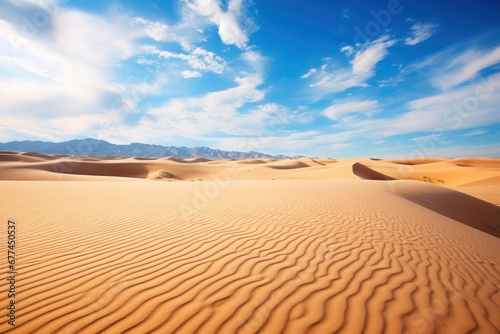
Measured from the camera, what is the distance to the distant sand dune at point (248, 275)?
7.47 ft

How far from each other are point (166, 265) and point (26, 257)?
2.29 m

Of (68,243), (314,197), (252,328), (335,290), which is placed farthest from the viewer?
(314,197)

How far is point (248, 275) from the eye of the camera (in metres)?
3.09

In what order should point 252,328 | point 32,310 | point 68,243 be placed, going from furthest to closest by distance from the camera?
point 68,243
point 32,310
point 252,328

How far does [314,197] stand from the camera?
956 centimetres

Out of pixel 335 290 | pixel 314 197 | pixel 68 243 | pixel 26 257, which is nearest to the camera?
pixel 335 290

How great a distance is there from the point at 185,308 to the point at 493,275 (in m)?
4.83

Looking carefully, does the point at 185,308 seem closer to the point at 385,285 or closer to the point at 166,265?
the point at 166,265

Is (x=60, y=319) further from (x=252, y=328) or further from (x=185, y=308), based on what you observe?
(x=252, y=328)

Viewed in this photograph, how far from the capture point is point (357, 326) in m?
2.27

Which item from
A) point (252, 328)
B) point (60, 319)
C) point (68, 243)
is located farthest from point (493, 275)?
point (68, 243)

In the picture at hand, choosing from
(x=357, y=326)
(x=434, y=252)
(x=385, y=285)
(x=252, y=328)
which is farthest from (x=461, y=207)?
(x=252, y=328)

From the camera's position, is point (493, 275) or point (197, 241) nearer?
point (493, 275)

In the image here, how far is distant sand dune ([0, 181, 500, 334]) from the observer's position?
89.6 inches
